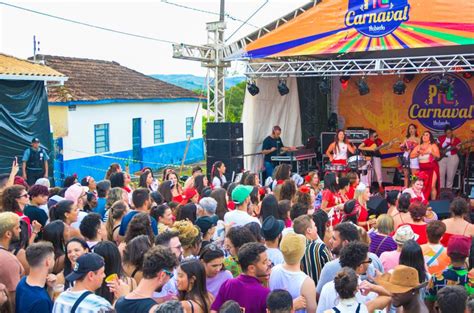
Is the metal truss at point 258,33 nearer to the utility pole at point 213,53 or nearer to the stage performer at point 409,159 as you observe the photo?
the utility pole at point 213,53

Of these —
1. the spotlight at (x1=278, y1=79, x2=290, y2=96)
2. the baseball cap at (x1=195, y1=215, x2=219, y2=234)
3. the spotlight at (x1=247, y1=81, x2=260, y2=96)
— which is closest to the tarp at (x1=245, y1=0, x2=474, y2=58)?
the spotlight at (x1=247, y1=81, x2=260, y2=96)

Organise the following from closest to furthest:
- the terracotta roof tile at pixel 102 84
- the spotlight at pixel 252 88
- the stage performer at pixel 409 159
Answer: the stage performer at pixel 409 159
the spotlight at pixel 252 88
the terracotta roof tile at pixel 102 84

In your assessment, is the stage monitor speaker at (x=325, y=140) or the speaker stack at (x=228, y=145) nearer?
the speaker stack at (x=228, y=145)

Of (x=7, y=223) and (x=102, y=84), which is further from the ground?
(x=102, y=84)

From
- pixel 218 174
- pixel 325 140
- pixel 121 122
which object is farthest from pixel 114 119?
pixel 218 174

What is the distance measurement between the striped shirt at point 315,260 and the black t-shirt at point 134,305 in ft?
5.10

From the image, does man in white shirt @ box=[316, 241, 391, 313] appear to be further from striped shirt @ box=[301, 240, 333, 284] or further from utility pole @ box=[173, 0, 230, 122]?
utility pole @ box=[173, 0, 230, 122]

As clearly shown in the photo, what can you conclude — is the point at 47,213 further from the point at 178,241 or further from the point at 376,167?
the point at 376,167

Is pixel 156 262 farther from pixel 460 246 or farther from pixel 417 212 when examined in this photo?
pixel 417 212

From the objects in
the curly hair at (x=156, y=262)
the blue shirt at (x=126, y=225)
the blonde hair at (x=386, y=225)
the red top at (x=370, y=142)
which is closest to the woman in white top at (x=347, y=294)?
the curly hair at (x=156, y=262)

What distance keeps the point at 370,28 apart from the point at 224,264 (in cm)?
780

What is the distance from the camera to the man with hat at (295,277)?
3.59m

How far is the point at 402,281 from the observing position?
351 centimetres

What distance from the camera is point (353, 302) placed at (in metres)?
3.09
